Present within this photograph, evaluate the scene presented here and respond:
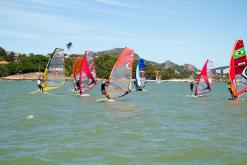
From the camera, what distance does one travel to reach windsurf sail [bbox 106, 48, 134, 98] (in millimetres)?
27125

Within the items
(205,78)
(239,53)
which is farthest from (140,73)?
(239,53)

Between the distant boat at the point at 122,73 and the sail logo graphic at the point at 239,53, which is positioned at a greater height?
the sail logo graphic at the point at 239,53

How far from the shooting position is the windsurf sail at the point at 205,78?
3812cm

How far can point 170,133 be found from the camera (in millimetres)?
14469

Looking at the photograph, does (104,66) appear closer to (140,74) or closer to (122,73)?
(140,74)

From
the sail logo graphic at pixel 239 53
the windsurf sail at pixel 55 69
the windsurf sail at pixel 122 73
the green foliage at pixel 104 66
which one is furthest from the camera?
the green foliage at pixel 104 66

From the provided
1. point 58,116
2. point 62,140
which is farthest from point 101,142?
point 58,116

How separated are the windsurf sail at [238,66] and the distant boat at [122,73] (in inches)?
367

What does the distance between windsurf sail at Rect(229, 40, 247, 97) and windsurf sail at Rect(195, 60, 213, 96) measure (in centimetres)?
563

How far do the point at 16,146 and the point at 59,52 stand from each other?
24574 mm

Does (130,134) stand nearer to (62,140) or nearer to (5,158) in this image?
(62,140)

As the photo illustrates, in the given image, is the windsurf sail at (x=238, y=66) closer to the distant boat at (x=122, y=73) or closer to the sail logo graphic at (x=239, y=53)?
the sail logo graphic at (x=239, y=53)

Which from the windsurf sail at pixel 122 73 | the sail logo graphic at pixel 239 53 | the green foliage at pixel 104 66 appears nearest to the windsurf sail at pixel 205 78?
the sail logo graphic at pixel 239 53

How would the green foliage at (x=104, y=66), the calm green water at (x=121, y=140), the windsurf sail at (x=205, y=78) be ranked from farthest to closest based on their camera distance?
the green foliage at (x=104, y=66) < the windsurf sail at (x=205, y=78) < the calm green water at (x=121, y=140)
